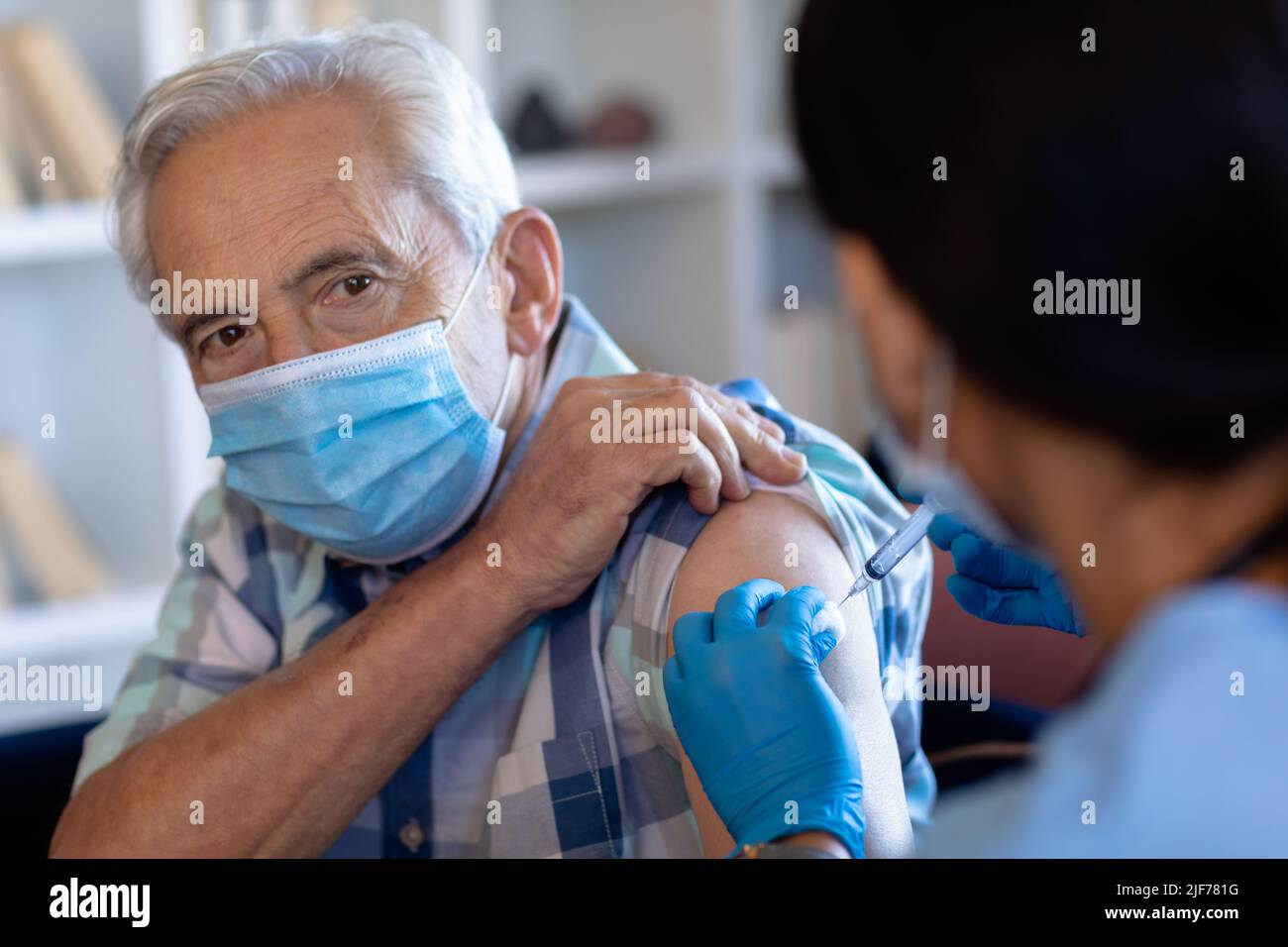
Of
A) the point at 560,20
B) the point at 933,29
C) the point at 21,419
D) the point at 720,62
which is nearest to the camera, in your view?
the point at 933,29

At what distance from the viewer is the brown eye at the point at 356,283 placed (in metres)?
1.21

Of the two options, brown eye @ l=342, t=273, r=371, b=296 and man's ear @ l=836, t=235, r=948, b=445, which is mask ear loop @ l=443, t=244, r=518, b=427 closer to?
brown eye @ l=342, t=273, r=371, b=296

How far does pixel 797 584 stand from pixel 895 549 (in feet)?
0.30

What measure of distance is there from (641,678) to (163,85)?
683 mm

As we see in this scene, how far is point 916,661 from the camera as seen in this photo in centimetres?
136

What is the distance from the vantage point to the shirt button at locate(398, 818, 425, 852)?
1260 mm

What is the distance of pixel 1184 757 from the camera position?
596 mm

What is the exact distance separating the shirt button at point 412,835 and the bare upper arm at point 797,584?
29 cm

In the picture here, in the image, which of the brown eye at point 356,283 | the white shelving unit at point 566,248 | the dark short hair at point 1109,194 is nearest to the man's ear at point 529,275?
the brown eye at point 356,283

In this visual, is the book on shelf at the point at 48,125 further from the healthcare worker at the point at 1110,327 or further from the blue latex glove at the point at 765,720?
the healthcare worker at the point at 1110,327

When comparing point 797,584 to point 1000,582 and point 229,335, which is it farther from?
point 229,335

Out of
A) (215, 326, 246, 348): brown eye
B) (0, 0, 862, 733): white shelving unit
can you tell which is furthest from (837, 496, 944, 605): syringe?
(0, 0, 862, 733): white shelving unit

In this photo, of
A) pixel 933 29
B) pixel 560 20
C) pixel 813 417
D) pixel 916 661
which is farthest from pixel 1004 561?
pixel 560 20

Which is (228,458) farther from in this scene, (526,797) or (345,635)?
(526,797)
